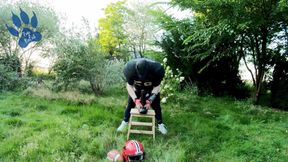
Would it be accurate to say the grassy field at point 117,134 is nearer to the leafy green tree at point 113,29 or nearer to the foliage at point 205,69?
the foliage at point 205,69

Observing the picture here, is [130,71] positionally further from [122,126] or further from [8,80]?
[8,80]

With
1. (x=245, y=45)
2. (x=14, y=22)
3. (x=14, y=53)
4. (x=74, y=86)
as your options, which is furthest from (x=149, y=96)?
(x=14, y=53)

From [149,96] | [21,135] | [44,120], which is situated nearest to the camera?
[21,135]

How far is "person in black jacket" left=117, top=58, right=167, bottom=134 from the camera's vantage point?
4.98m

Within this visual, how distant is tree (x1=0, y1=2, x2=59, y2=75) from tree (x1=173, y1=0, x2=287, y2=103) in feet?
16.2

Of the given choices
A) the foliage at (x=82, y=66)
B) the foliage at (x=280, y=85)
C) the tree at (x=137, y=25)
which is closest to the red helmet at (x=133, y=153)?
the foliage at (x=82, y=66)

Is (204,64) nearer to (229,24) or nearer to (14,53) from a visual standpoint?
(229,24)

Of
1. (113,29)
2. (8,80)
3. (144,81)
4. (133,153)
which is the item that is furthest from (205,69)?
(113,29)

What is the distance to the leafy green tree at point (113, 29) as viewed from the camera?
1852 centimetres

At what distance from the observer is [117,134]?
202 inches

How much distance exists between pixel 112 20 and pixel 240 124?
46.3ft

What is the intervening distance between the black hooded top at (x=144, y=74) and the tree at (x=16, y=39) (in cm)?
560

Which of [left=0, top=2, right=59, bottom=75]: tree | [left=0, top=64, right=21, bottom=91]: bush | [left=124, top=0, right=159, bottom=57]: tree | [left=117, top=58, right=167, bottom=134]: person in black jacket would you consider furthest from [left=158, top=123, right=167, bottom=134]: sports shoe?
[left=124, top=0, right=159, bottom=57]: tree

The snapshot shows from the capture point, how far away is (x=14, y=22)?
9.33 metres
